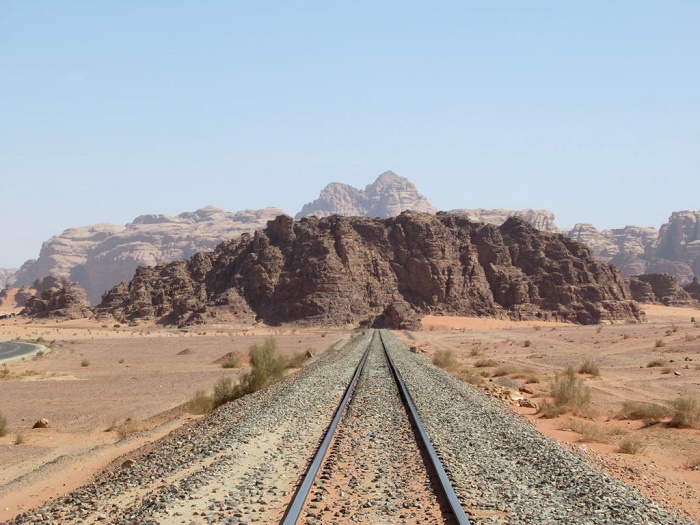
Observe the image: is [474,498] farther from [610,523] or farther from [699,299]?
[699,299]

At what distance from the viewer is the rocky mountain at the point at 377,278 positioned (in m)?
102

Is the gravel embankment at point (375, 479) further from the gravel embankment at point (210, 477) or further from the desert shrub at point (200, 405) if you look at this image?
the desert shrub at point (200, 405)

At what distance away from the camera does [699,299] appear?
142625 millimetres

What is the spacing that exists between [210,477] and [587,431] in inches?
349

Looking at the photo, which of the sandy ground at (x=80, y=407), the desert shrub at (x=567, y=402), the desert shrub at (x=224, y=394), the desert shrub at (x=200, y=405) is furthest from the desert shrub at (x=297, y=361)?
the desert shrub at (x=567, y=402)

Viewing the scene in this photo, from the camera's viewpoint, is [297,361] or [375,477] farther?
[297,361]

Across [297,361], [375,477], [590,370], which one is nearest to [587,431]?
[375,477]

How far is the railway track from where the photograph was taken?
7191 millimetres

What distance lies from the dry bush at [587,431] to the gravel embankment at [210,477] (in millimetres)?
5494

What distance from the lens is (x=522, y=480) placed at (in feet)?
29.0

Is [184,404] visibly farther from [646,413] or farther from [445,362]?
[445,362]

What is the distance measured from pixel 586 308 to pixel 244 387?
300 feet

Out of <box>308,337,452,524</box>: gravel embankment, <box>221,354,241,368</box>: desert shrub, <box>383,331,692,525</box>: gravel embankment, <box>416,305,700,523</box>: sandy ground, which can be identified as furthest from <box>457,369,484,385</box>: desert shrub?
<box>221,354,241,368</box>: desert shrub

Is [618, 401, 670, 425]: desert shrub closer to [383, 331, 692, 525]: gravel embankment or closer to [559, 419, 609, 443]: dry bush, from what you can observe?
[559, 419, 609, 443]: dry bush
